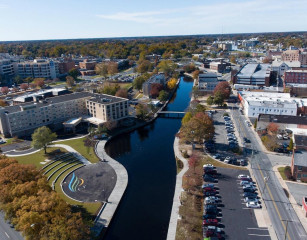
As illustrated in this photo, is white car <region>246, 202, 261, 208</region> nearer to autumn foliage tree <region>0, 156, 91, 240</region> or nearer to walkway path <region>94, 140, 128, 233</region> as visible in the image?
walkway path <region>94, 140, 128, 233</region>

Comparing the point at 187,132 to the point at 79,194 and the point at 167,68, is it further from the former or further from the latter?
the point at 167,68

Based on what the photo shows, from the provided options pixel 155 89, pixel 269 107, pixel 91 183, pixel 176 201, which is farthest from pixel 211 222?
pixel 155 89

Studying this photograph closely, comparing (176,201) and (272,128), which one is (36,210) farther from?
(272,128)

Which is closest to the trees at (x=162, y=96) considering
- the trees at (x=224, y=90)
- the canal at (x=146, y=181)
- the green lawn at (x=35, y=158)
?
the canal at (x=146, y=181)

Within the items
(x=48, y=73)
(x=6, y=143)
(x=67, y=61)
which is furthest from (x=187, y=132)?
(x=67, y=61)

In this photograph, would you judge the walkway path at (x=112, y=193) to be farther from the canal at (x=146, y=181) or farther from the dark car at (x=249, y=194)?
the dark car at (x=249, y=194)

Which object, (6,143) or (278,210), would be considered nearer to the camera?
(278,210)
